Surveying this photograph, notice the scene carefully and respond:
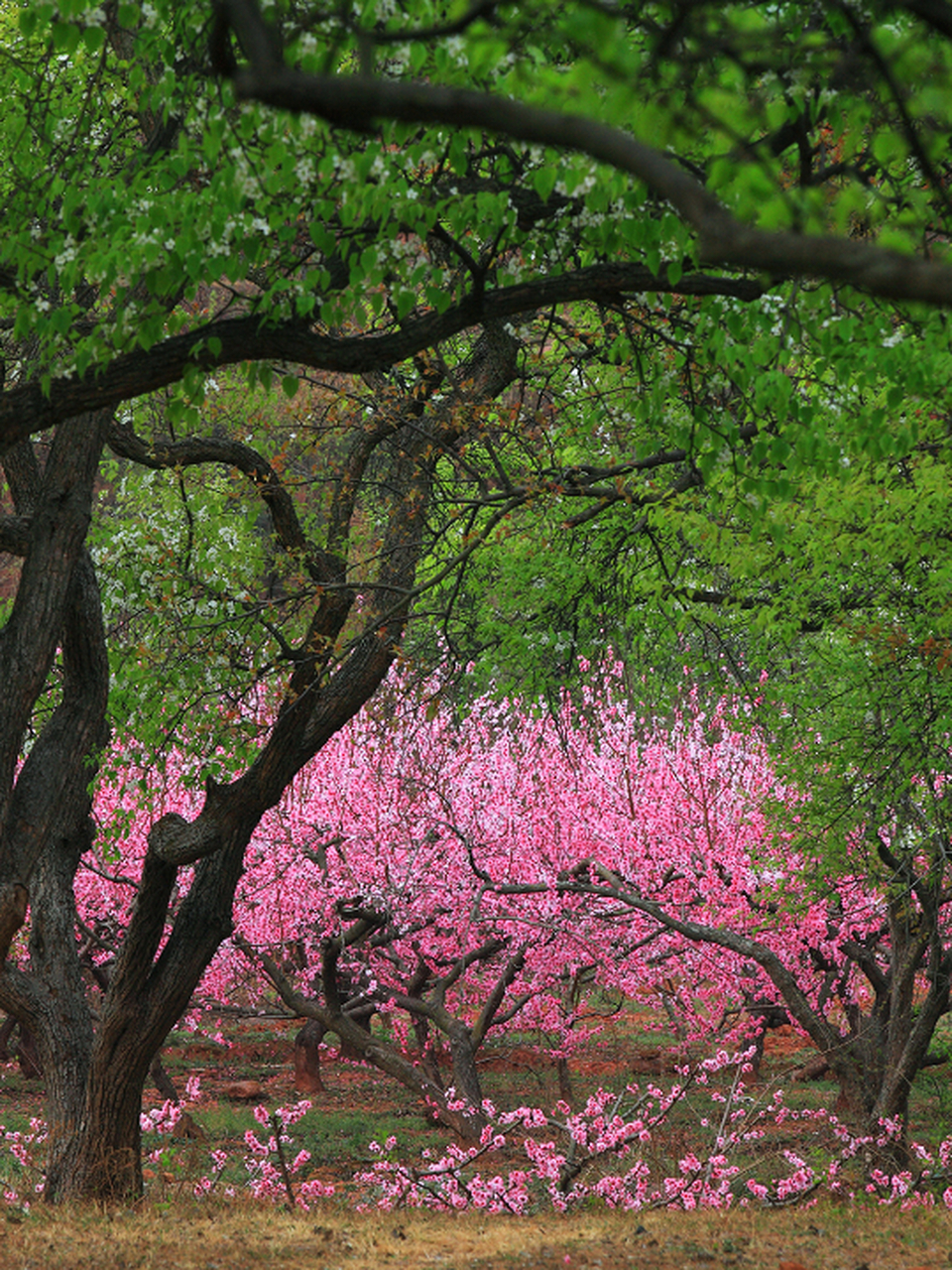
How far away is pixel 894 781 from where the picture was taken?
11.4 meters

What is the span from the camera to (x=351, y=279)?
17.6 feet

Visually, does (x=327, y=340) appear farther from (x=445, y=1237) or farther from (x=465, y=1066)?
(x=465, y=1066)

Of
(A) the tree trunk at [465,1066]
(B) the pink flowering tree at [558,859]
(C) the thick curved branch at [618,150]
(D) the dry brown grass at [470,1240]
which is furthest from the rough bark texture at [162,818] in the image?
(C) the thick curved branch at [618,150]

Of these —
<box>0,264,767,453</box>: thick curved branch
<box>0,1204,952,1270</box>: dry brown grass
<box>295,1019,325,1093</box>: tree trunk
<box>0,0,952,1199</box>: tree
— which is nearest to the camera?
<box>0,0,952,1199</box>: tree

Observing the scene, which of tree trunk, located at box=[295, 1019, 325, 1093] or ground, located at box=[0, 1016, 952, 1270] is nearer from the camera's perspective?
ground, located at box=[0, 1016, 952, 1270]

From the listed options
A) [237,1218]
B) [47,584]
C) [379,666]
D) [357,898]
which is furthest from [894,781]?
[357,898]

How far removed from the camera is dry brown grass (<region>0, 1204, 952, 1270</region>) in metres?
7.34

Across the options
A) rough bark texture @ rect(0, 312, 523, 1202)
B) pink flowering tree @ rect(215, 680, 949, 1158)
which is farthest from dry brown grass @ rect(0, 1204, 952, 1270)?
pink flowering tree @ rect(215, 680, 949, 1158)

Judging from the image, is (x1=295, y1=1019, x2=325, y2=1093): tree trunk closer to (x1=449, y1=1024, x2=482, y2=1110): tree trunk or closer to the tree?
(x1=449, y1=1024, x2=482, y2=1110): tree trunk

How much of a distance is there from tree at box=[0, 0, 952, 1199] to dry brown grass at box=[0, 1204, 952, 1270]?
5.57ft

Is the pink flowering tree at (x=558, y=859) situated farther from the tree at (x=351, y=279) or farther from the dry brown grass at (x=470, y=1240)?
the dry brown grass at (x=470, y=1240)

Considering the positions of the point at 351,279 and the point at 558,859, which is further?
the point at 558,859

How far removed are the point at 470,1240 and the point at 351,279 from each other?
6.22m

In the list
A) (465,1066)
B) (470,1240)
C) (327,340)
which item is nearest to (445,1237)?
(470,1240)
